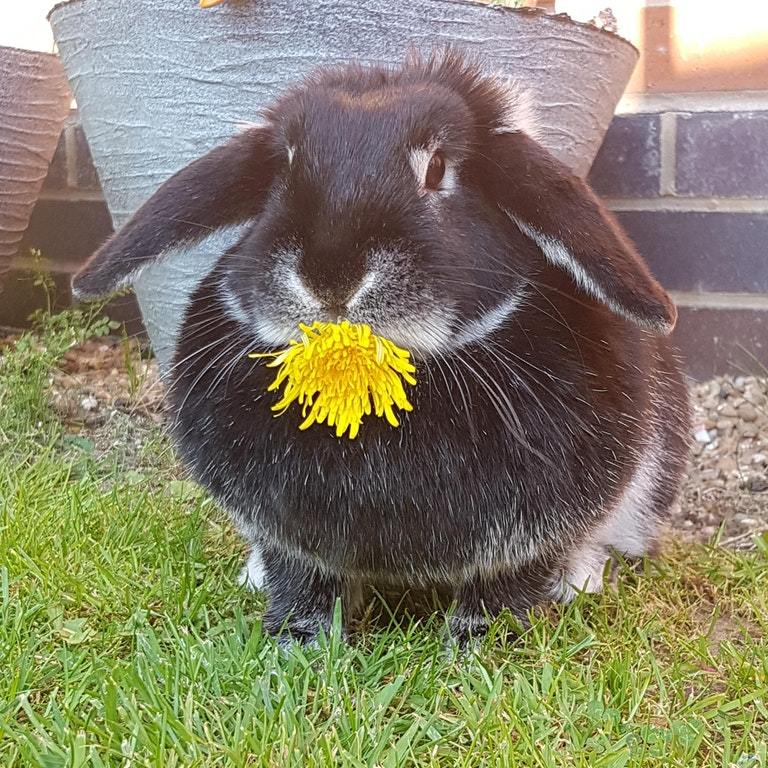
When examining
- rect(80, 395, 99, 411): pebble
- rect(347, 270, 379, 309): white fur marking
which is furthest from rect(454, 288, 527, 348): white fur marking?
rect(80, 395, 99, 411): pebble

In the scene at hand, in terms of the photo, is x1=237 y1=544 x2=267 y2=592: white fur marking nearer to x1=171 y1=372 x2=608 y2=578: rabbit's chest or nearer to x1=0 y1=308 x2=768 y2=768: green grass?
x1=0 y1=308 x2=768 y2=768: green grass

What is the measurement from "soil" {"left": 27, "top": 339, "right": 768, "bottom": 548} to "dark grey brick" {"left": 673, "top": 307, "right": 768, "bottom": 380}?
5 cm

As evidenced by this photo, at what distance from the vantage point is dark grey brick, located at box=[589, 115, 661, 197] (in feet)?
9.90

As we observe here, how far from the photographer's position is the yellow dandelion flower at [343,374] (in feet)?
4.37

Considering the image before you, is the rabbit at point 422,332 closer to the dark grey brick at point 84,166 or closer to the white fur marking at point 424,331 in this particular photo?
the white fur marking at point 424,331

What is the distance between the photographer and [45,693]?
1471 mm

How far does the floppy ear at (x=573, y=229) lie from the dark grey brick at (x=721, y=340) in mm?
1702

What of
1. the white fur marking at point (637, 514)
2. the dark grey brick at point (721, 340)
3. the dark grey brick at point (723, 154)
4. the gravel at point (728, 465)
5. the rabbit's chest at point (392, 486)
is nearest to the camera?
the rabbit's chest at point (392, 486)

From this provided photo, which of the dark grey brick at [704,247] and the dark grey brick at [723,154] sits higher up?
the dark grey brick at [723,154]

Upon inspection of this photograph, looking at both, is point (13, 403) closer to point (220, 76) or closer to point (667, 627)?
point (220, 76)

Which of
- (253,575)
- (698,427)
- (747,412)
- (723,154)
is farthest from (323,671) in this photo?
(723,154)

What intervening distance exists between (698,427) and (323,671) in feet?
5.82

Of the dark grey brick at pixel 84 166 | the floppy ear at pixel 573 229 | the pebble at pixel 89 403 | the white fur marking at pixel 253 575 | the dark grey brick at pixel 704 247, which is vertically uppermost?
the floppy ear at pixel 573 229

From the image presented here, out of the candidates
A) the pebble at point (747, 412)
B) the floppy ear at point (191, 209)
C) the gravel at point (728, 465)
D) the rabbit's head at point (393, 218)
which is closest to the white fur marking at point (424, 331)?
the rabbit's head at point (393, 218)
